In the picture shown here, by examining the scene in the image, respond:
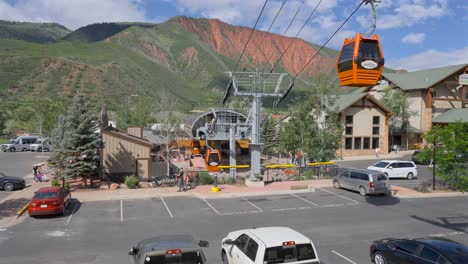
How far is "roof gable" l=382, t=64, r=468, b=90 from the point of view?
5922 cm

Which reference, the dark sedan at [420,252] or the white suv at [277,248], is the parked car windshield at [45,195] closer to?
the white suv at [277,248]

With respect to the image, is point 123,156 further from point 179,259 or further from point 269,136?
point 179,259

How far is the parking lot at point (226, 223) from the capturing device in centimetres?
1448

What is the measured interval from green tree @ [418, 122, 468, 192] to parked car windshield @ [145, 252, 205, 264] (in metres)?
20.4

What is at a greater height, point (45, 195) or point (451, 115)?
point (451, 115)

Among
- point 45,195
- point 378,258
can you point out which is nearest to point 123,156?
point 45,195

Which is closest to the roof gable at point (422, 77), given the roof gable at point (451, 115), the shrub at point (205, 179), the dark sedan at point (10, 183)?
the roof gable at point (451, 115)

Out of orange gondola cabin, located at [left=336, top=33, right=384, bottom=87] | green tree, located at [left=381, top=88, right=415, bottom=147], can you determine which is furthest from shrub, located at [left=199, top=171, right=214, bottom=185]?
green tree, located at [left=381, top=88, right=415, bottom=147]

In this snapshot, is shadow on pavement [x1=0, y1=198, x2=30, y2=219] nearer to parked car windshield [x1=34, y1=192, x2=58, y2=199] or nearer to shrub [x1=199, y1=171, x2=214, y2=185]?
parked car windshield [x1=34, y1=192, x2=58, y2=199]

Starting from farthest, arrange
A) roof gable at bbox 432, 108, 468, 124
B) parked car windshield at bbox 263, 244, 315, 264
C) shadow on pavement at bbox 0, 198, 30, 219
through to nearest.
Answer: roof gable at bbox 432, 108, 468, 124 < shadow on pavement at bbox 0, 198, 30, 219 < parked car windshield at bbox 263, 244, 315, 264

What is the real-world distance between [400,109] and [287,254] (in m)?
53.9

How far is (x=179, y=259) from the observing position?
8.49 m

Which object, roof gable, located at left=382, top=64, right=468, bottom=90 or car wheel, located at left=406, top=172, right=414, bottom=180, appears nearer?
car wheel, located at left=406, top=172, right=414, bottom=180

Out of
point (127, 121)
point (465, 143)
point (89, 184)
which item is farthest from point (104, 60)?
point (465, 143)
